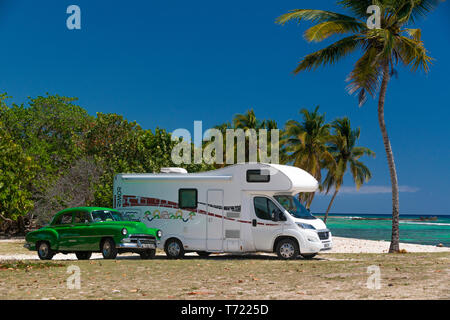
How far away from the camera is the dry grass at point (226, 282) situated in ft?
31.7

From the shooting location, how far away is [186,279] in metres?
12.3

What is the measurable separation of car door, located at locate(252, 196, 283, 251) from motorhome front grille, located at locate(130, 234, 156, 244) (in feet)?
11.2

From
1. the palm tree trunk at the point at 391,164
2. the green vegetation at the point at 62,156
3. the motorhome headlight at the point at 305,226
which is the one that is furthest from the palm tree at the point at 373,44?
the green vegetation at the point at 62,156

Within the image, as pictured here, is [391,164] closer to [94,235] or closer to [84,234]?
[94,235]

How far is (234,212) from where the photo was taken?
18.6 m

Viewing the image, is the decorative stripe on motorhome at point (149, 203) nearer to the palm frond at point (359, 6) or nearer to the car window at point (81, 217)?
the car window at point (81, 217)

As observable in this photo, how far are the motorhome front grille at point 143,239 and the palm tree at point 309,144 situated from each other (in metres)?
26.9

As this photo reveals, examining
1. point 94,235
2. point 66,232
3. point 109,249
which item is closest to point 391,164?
point 109,249

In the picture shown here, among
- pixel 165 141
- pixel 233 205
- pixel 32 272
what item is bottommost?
pixel 32 272

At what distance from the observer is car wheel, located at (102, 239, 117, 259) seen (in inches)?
715
